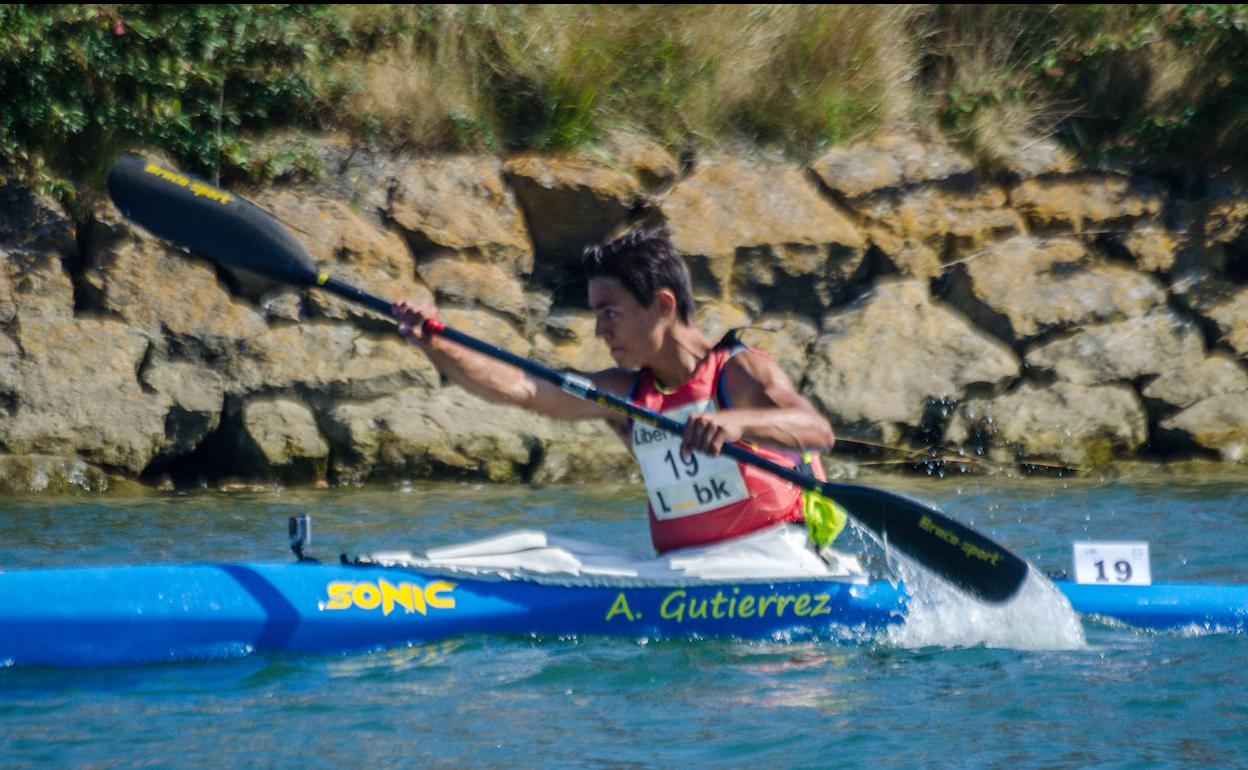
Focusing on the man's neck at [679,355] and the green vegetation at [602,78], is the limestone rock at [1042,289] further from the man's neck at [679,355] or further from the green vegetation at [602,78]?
the man's neck at [679,355]

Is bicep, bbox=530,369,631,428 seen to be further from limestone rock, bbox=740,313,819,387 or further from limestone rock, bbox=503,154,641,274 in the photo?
limestone rock, bbox=503,154,641,274

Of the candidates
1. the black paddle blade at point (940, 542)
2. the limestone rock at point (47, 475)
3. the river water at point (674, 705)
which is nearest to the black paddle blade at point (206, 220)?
the river water at point (674, 705)

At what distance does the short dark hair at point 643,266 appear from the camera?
14.8ft

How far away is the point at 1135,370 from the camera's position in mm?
8789

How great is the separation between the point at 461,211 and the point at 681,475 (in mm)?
4613

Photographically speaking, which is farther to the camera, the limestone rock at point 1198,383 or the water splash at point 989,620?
the limestone rock at point 1198,383

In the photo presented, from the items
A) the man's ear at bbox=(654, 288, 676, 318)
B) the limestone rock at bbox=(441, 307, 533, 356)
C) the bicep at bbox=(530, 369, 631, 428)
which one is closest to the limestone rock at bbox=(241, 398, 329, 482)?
the limestone rock at bbox=(441, 307, 533, 356)

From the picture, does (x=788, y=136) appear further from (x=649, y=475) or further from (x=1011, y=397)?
(x=649, y=475)

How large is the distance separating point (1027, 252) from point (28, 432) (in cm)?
539

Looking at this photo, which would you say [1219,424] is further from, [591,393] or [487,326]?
[591,393]

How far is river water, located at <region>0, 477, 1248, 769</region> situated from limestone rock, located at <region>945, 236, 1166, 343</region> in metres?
4.52

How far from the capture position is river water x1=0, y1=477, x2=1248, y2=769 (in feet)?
11.9

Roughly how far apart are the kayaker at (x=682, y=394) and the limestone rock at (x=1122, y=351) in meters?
4.40

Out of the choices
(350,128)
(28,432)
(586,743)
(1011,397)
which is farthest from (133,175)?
(1011,397)
